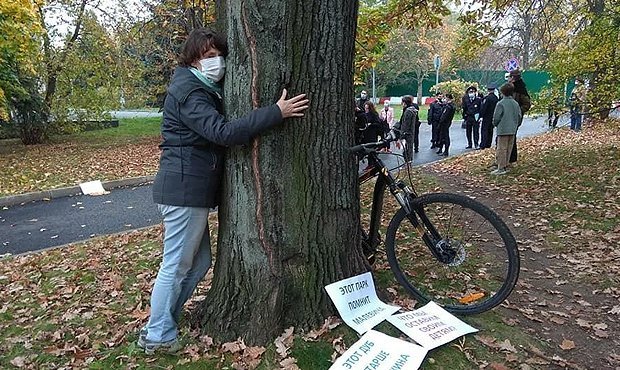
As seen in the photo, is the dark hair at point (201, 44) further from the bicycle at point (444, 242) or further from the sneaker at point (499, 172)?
the sneaker at point (499, 172)

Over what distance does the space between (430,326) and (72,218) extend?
743 centimetres

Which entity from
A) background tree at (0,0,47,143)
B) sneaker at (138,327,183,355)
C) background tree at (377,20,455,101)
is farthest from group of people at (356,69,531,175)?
background tree at (377,20,455,101)

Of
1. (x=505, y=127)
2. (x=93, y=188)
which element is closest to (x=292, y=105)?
(x=505, y=127)

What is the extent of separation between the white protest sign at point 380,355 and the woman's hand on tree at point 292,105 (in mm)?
1348

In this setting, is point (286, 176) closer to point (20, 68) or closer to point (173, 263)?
point (173, 263)

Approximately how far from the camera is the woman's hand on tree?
2.85 m

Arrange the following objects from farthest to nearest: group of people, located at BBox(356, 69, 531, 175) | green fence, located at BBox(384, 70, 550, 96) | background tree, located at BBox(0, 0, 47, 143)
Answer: green fence, located at BBox(384, 70, 550, 96) → background tree, located at BBox(0, 0, 47, 143) → group of people, located at BBox(356, 69, 531, 175)

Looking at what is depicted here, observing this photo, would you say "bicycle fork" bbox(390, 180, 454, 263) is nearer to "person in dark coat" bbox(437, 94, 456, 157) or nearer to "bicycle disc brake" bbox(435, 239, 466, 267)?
"bicycle disc brake" bbox(435, 239, 466, 267)

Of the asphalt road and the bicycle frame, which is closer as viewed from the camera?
the bicycle frame

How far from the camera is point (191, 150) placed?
295cm

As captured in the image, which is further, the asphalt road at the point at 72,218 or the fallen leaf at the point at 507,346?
the asphalt road at the point at 72,218

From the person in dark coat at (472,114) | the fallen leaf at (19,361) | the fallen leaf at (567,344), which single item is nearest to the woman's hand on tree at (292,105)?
the fallen leaf at (567,344)

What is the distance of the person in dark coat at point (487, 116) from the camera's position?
14.6m

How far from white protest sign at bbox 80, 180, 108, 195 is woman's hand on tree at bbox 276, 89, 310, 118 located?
30.4ft
